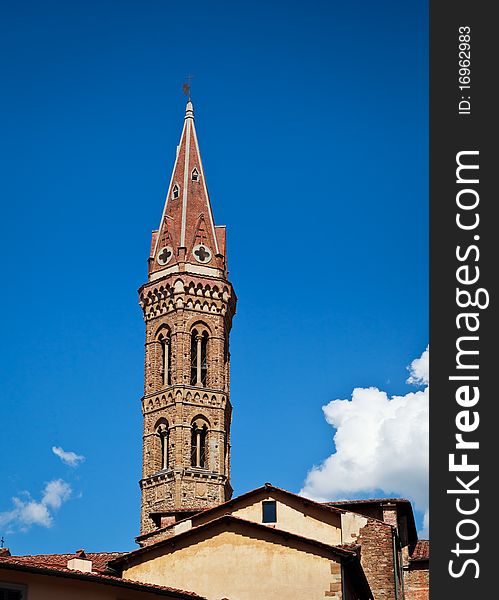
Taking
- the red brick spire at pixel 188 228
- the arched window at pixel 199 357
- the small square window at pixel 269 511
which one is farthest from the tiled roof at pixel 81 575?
the red brick spire at pixel 188 228

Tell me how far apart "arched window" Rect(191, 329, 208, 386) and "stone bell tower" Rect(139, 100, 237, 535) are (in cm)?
6

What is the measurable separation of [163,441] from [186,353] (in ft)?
17.7

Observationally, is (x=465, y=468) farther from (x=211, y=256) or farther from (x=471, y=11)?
(x=211, y=256)

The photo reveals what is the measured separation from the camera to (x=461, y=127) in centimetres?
1591

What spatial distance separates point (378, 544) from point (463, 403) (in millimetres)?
19103

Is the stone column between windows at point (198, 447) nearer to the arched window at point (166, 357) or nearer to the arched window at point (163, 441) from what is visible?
the arched window at point (163, 441)

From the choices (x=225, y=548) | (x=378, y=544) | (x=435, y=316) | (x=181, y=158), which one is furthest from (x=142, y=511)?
(x=435, y=316)

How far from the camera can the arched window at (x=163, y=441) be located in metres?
67.8

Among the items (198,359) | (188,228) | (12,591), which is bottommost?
(12,591)

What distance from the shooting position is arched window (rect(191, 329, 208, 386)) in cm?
7003

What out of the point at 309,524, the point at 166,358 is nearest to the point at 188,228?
the point at 166,358

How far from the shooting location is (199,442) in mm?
68250

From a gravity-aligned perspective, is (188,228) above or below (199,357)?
above

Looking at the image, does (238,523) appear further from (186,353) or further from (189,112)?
(189,112)
